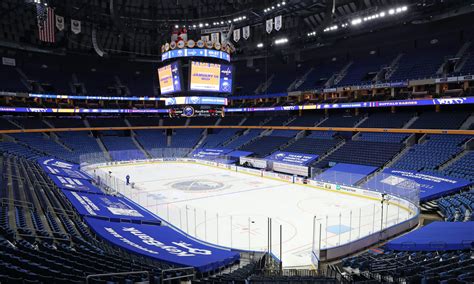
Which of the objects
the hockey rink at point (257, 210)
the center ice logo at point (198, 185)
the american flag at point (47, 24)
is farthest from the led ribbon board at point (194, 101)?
the american flag at point (47, 24)

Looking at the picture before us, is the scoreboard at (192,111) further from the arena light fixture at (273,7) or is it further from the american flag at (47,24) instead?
the american flag at (47,24)

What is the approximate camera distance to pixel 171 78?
99.8 ft

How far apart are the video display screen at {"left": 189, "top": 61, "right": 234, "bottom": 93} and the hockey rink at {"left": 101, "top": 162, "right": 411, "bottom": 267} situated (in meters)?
9.27

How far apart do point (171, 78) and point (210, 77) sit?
3.98 metres

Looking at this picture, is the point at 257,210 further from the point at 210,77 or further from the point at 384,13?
the point at 384,13

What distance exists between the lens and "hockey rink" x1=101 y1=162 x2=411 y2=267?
15141 mm

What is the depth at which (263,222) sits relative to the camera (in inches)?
701

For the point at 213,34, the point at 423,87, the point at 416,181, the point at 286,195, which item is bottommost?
the point at 286,195

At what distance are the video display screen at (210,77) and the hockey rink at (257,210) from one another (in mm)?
9272

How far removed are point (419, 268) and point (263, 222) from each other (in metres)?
10.6

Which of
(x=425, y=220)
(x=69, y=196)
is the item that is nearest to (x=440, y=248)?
(x=425, y=220)

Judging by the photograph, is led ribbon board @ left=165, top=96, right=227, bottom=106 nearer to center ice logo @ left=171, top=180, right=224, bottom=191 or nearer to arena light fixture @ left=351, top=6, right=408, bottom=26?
center ice logo @ left=171, top=180, right=224, bottom=191

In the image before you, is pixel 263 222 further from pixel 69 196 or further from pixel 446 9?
pixel 446 9

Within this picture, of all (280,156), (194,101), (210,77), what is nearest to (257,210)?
(194,101)
